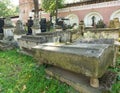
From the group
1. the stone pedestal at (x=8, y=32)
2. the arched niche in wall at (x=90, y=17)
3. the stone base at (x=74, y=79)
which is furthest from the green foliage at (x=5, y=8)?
the stone base at (x=74, y=79)

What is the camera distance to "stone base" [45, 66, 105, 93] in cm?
234

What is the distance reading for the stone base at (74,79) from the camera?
7.67ft

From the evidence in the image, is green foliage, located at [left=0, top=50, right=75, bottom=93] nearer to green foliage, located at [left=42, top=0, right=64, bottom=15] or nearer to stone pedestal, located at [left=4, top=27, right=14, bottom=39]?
stone pedestal, located at [left=4, top=27, right=14, bottom=39]

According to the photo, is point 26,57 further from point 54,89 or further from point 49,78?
point 54,89

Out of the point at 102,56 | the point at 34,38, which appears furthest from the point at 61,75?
the point at 34,38

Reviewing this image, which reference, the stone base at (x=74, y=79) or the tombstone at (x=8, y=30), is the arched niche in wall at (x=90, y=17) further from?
the stone base at (x=74, y=79)

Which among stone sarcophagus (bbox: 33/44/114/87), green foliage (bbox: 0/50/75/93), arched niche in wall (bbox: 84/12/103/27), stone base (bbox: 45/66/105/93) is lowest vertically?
green foliage (bbox: 0/50/75/93)

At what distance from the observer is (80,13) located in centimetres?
1647

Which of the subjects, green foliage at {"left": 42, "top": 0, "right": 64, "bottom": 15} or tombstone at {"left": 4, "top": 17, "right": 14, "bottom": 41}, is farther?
green foliage at {"left": 42, "top": 0, "right": 64, "bottom": 15}


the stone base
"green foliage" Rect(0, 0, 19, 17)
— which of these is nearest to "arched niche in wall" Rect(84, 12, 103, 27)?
the stone base

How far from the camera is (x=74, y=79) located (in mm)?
2660

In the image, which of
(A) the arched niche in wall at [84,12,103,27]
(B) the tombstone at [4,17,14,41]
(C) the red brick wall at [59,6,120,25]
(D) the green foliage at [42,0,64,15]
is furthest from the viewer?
(D) the green foliage at [42,0,64,15]

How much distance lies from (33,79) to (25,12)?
75.1 feet

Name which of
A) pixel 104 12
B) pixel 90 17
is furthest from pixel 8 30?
pixel 90 17
